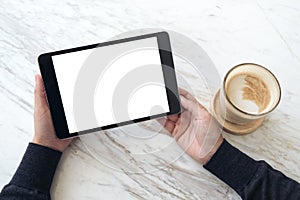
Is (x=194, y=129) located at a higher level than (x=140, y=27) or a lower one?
lower

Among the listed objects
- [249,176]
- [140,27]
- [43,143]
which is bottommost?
[249,176]

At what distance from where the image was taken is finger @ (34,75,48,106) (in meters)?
0.86

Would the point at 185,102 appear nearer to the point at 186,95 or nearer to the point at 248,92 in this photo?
the point at 186,95

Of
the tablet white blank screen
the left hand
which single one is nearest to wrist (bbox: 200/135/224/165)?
the tablet white blank screen

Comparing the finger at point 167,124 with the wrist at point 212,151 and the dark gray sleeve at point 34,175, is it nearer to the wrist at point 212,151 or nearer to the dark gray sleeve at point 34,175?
the wrist at point 212,151

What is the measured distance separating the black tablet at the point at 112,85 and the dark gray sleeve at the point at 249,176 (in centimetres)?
12

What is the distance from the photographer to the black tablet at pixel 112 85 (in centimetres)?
85

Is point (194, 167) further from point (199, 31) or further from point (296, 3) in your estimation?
point (296, 3)

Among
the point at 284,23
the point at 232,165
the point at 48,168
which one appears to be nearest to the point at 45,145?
the point at 48,168

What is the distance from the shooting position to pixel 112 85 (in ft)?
2.85

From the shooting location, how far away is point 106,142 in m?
0.90

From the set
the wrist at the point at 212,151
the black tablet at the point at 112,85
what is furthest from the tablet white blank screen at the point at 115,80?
the wrist at the point at 212,151

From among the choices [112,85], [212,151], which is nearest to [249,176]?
[212,151]

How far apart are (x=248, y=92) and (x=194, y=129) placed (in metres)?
0.12
